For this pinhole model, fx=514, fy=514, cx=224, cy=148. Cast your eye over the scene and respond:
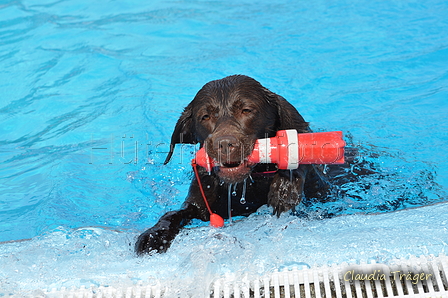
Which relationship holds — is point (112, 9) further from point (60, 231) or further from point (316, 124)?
point (60, 231)

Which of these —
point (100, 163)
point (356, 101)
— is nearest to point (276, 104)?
point (100, 163)

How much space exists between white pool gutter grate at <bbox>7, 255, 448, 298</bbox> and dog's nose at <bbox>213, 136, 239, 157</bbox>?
90 centimetres

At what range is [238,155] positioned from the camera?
3326 mm

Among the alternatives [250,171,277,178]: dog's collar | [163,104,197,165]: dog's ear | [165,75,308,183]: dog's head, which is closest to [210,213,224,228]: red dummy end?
[165,75,308,183]: dog's head

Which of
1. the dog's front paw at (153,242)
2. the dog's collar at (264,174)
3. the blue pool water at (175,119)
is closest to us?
the blue pool water at (175,119)

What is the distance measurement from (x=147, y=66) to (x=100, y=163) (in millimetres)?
2709

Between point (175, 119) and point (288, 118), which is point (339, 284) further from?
point (175, 119)

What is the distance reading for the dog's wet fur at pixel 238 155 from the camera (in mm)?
3371

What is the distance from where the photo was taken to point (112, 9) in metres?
9.95

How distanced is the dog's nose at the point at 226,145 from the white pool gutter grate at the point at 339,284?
90 centimetres

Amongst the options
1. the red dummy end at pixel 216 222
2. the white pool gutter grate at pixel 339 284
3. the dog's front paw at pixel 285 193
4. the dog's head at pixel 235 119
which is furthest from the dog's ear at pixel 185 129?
the white pool gutter grate at pixel 339 284

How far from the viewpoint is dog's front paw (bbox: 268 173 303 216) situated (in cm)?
349

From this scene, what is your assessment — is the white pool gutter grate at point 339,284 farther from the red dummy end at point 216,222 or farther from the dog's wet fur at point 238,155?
the red dummy end at point 216,222

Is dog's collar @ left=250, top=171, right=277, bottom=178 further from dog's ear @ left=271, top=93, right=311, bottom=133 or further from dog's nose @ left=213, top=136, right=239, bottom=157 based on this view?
dog's nose @ left=213, top=136, right=239, bottom=157
